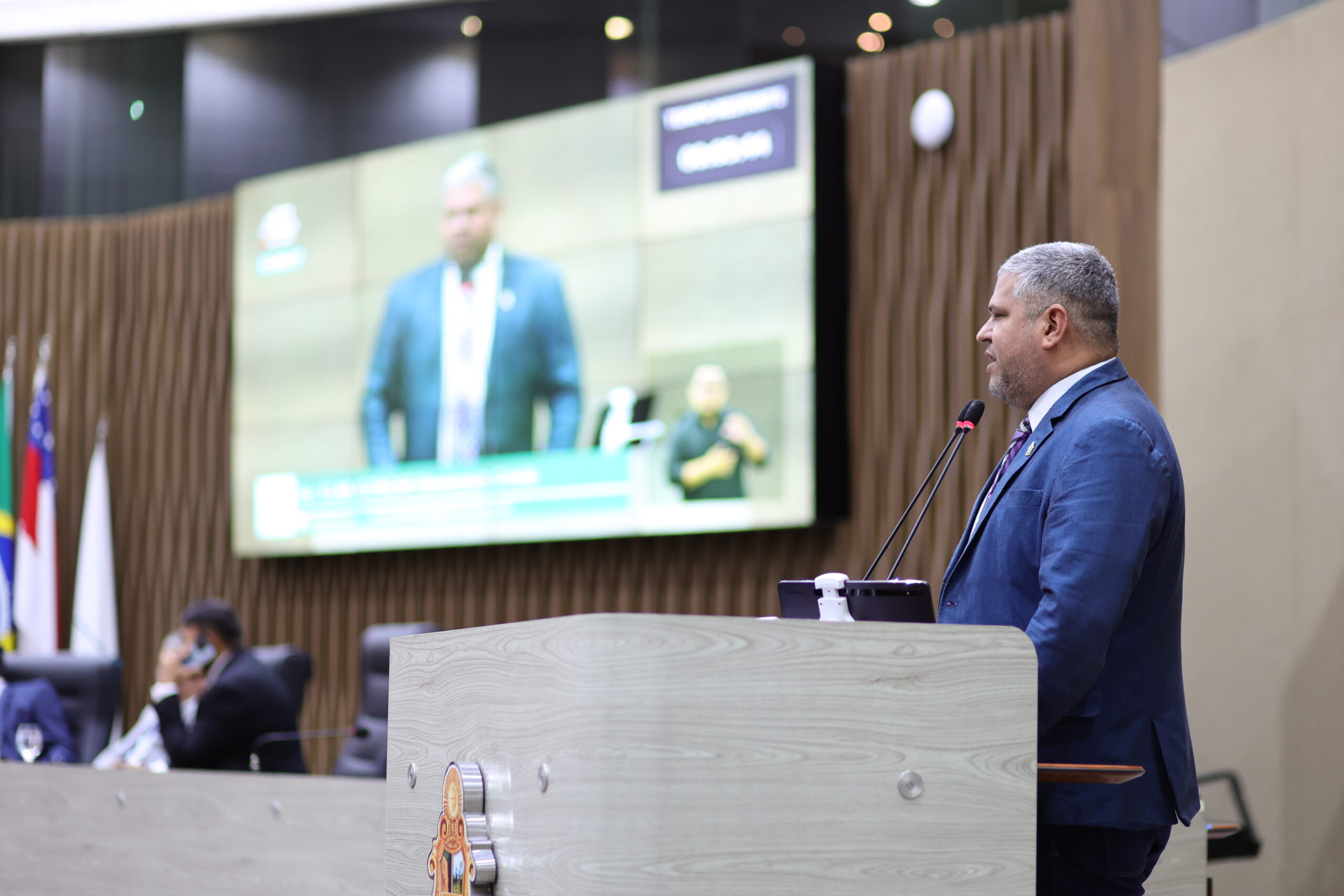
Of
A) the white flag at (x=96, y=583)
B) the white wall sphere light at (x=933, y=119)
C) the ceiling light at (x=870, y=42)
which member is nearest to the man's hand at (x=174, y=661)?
the white flag at (x=96, y=583)

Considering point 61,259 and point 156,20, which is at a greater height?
point 156,20

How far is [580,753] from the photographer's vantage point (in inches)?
59.6

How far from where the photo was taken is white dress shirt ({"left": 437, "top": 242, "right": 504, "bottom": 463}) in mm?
6473

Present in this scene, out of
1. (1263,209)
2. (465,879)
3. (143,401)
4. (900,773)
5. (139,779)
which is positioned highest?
(1263,209)

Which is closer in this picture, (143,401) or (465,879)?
(465,879)

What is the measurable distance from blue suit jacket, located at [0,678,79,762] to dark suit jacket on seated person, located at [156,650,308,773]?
2.43ft

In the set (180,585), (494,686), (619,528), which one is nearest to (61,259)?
(180,585)

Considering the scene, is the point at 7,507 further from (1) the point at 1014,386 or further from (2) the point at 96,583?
(1) the point at 1014,386

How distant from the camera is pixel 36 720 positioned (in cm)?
511

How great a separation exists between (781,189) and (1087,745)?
403 cm

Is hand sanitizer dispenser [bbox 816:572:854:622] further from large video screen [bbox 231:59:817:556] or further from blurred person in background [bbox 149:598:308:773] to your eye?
large video screen [bbox 231:59:817:556]

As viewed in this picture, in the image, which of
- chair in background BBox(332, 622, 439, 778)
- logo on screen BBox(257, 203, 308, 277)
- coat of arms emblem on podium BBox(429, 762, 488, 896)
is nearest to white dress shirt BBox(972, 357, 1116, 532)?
coat of arms emblem on podium BBox(429, 762, 488, 896)

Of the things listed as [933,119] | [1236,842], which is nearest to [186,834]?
[1236,842]

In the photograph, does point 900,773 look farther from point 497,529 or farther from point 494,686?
point 497,529
